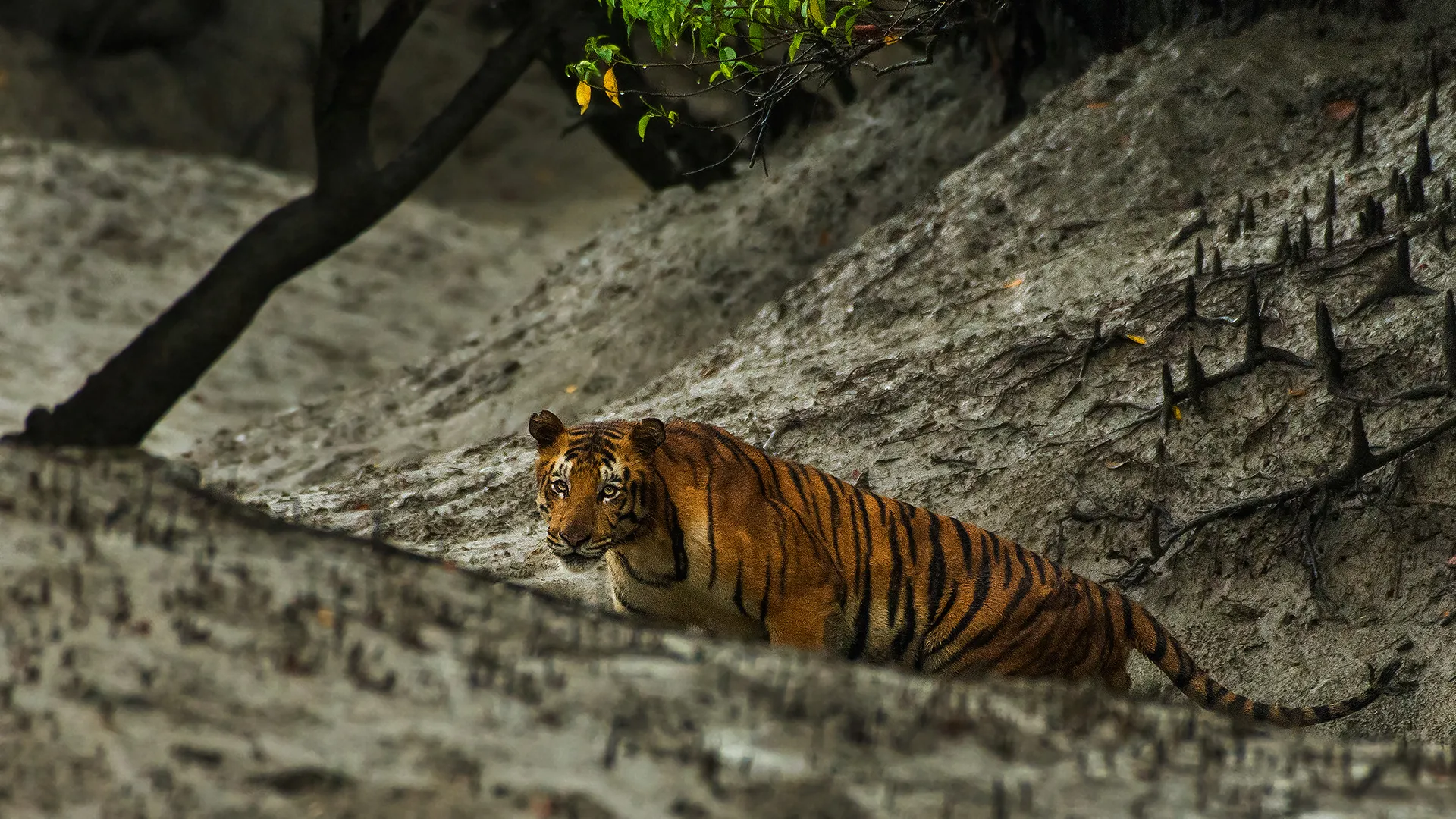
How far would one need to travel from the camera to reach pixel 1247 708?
5.74 meters

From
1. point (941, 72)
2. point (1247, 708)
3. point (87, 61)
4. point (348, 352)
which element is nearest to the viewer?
point (1247, 708)

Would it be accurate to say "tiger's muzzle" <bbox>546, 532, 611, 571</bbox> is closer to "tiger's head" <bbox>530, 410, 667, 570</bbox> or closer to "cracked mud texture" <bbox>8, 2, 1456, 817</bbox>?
"tiger's head" <bbox>530, 410, 667, 570</bbox>

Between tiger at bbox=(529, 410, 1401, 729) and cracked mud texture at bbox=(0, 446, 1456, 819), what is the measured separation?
136 centimetres

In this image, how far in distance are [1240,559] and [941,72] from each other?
5.55m

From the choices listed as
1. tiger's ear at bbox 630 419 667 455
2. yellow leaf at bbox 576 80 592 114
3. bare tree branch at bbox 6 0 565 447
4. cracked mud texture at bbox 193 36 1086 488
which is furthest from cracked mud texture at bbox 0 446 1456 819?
cracked mud texture at bbox 193 36 1086 488

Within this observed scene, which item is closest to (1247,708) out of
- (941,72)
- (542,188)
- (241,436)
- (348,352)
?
(941,72)

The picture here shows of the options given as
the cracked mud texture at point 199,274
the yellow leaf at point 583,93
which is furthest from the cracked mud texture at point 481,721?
the cracked mud texture at point 199,274

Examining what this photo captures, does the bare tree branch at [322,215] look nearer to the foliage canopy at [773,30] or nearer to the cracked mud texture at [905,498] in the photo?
Answer: the cracked mud texture at [905,498]

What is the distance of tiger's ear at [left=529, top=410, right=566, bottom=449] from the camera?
233 inches

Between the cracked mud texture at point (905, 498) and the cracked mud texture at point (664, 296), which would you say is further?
the cracked mud texture at point (664, 296)

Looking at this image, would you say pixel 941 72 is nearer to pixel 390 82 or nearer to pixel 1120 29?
pixel 1120 29

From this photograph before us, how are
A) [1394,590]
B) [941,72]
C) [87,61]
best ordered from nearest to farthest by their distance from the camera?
[1394,590], [941,72], [87,61]

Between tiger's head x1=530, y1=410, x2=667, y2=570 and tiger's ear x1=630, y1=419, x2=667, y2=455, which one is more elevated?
tiger's ear x1=630, y1=419, x2=667, y2=455

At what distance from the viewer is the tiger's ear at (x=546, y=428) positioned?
19.4 ft
